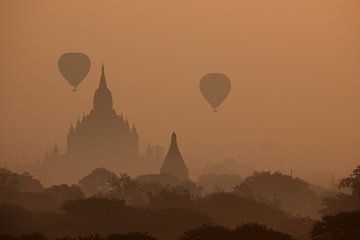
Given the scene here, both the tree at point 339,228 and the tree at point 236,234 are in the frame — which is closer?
the tree at point 339,228

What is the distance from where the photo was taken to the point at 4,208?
66812 mm

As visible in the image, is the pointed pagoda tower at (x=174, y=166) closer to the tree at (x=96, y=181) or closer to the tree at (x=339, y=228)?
the tree at (x=96, y=181)

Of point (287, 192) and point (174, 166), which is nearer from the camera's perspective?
point (287, 192)

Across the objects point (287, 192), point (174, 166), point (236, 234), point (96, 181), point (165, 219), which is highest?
point (236, 234)

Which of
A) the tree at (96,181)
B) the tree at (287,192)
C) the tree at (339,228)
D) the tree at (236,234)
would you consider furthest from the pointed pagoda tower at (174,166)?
the tree at (339,228)

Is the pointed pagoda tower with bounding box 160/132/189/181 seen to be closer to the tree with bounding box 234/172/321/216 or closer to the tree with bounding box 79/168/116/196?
the tree with bounding box 79/168/116/196

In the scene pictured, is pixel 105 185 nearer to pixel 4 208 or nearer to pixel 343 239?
pixel 4 208

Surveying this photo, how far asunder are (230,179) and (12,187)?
83438mm

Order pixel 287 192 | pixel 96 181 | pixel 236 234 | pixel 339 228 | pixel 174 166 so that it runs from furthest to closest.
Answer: pixel 174 166
pixel 96 181
pixel 287 192
pixel 236 234
pixel 339 228

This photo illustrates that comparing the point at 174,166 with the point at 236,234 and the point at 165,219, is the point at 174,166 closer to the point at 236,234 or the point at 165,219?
the point at 165,219

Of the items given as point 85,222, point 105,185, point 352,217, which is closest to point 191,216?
point 85,222

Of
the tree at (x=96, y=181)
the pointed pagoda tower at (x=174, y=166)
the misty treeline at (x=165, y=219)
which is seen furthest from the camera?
the pointed pagoda tower at (x=174, y=166)

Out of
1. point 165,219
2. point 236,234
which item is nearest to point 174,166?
point 165,219

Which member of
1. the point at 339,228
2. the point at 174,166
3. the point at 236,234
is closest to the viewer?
the point at 339,228
